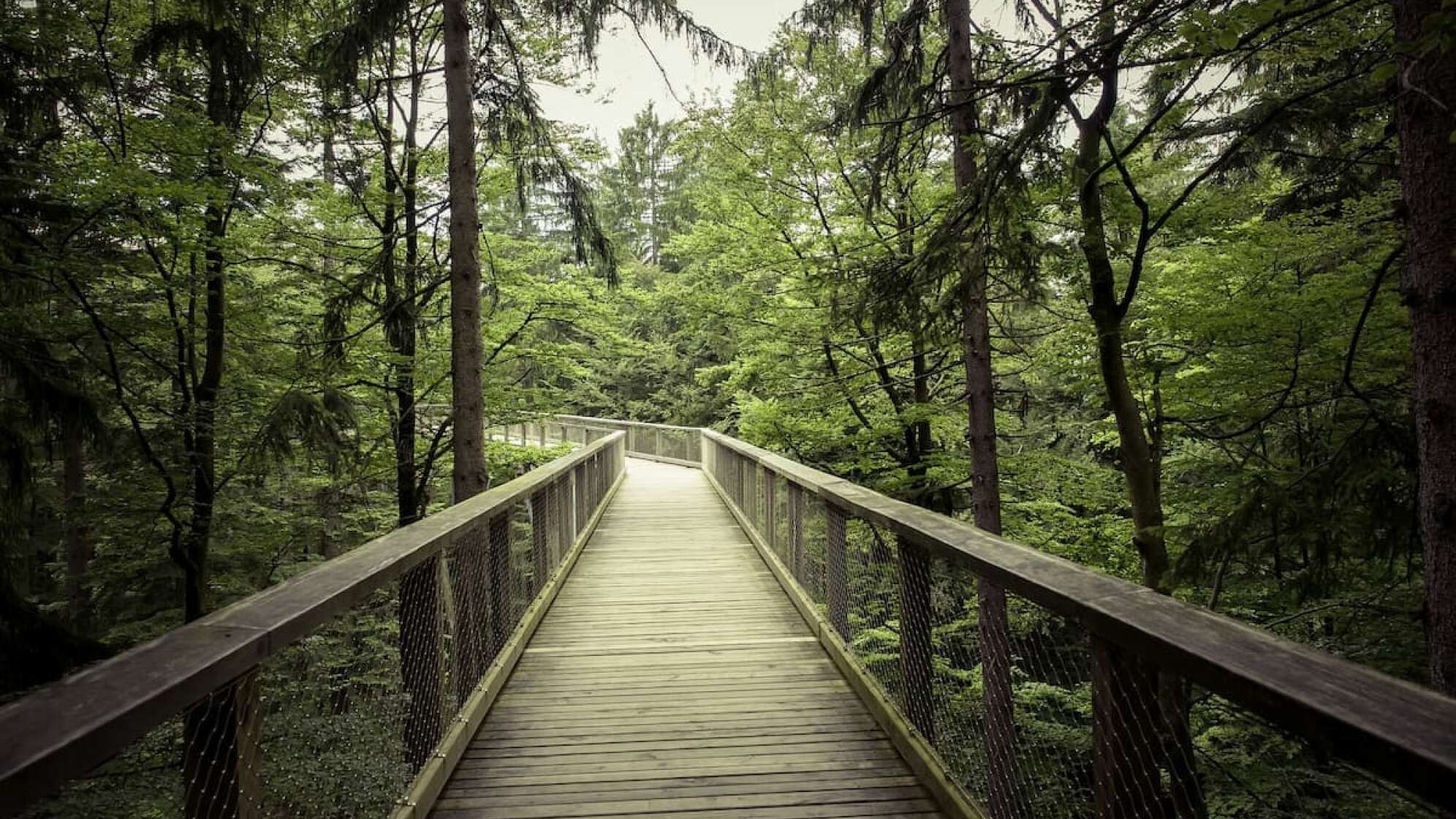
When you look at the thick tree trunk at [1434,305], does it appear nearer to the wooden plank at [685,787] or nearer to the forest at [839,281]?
the forest at [839,281]

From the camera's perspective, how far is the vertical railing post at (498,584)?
14.3ft

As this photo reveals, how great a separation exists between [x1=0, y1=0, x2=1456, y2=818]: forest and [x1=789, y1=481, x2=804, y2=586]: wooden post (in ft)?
4.38

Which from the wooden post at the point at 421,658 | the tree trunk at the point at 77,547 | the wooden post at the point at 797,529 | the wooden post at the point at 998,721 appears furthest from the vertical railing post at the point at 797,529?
the tree trunk at the point at 77,547

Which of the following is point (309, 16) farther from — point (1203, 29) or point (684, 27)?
point (1203, 29)

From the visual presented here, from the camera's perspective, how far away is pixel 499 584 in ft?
15.3

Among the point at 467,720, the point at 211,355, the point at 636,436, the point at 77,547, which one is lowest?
the point at 77,547

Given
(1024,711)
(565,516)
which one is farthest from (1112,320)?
(1024,711)

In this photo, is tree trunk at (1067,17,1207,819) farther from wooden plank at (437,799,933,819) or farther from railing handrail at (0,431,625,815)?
railing handrail at (0,431,625,815)

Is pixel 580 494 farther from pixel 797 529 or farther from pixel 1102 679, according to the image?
pixel 1102 679

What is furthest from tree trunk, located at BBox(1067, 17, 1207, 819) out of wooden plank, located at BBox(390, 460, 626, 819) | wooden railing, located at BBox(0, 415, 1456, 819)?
wooden plank, located at BBox(390, 460, 626, 819)

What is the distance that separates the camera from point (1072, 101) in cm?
573

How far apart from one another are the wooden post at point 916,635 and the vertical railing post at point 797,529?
2.37m

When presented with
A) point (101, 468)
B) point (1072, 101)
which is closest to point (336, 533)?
point (101, 468)

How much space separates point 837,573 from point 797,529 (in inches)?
55.6
